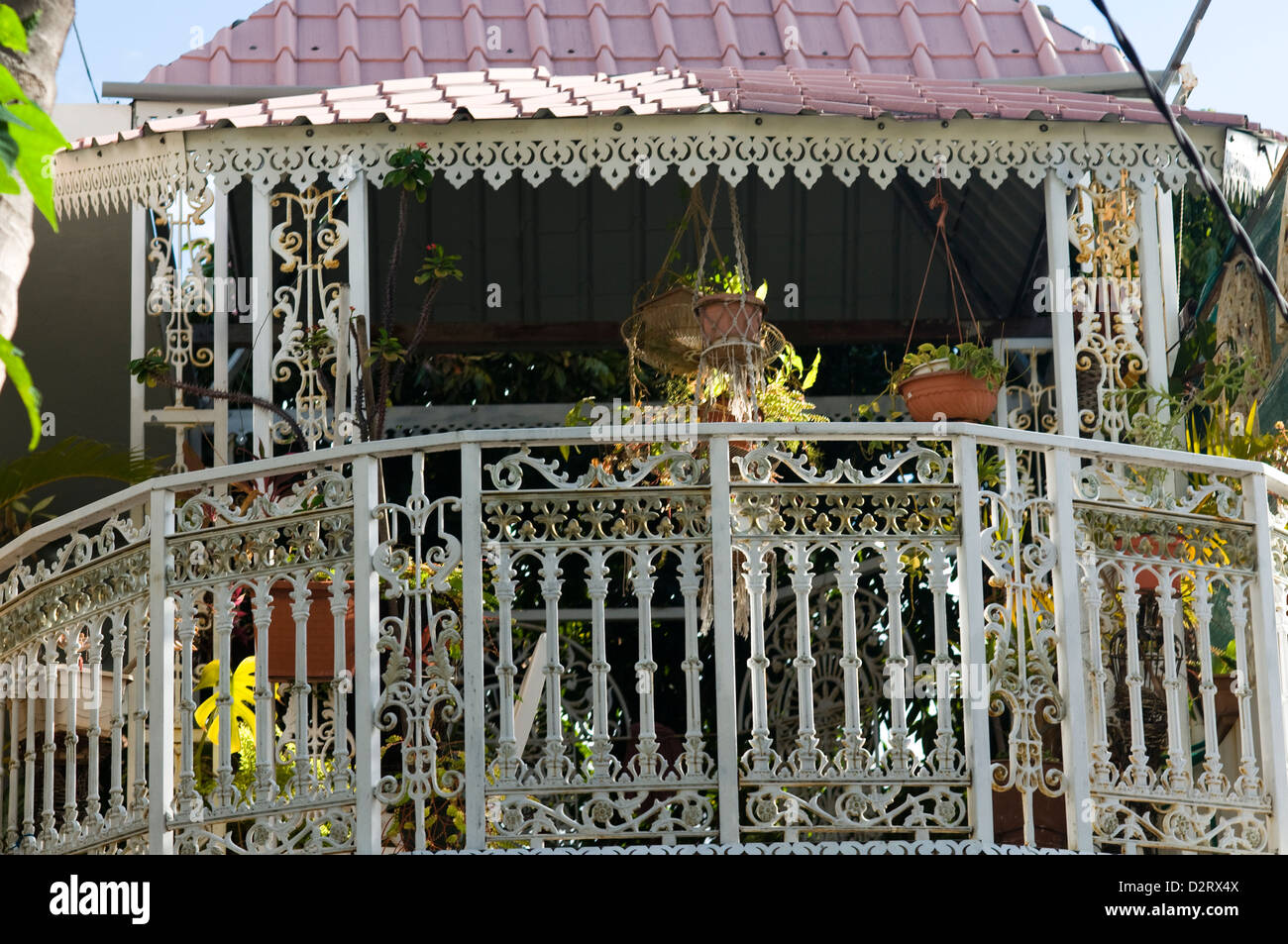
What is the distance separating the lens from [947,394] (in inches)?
301

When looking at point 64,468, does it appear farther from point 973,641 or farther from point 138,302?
point 973,641

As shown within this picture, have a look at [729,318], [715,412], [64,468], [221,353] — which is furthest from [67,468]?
[729,318]

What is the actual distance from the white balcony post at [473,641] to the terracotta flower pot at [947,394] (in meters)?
2.82

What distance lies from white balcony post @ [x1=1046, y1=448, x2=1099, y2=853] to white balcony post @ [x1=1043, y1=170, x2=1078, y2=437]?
1.96m

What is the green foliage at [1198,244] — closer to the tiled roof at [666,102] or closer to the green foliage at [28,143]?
the tiled roof at [666,102]

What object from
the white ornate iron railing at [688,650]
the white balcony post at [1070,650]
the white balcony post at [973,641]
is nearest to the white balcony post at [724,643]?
the white ornate iron railing at [688,650]

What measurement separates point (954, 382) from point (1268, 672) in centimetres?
231

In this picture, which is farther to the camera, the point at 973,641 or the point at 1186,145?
the point at 1186,145

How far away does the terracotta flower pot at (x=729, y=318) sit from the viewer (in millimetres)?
7945

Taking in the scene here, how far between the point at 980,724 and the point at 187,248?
17.0ft

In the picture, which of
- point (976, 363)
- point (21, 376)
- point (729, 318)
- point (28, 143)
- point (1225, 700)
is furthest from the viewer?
point (729, 318)

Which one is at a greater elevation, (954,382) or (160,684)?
(954,382)

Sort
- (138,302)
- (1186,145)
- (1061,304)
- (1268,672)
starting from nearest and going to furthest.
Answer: (1268,672) < (1186,145) < (1061,304) < (138,302)
